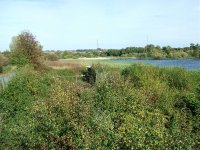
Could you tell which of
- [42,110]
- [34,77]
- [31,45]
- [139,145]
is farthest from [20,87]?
[31,45]

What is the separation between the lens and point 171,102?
19312mm

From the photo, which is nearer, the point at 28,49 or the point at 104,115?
the point at 104,115

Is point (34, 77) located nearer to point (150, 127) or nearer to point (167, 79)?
point (167, 79)

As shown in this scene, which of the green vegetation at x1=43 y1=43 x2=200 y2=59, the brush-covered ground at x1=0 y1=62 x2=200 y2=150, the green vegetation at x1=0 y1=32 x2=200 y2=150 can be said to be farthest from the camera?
the green vegetation at x1=43 y1=43 x2=200 y2=59

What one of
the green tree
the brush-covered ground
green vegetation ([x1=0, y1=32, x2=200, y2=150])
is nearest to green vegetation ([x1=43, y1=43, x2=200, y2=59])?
the green tree

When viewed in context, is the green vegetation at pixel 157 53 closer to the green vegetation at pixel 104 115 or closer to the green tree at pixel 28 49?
the green tree at pixel 28 49

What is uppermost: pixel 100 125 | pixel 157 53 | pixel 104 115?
pixel 100 125

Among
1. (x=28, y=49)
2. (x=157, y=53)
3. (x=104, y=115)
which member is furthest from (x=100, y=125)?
(x=157, y=53)

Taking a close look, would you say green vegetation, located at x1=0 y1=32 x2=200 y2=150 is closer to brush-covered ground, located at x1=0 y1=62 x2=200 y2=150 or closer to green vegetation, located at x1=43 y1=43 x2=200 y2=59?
brush-covered ground, located at x1=0 y1=62 x2=200 y2=150

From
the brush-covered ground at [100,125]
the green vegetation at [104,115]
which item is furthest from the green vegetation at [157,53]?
the brush-covered ground at [100,125]

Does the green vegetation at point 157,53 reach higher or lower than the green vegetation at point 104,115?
lower

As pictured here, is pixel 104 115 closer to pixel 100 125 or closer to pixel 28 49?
pixel 100 125

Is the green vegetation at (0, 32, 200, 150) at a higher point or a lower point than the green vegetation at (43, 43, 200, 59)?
higher

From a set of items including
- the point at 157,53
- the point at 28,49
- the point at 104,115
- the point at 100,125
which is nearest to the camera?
the point at 100,125
